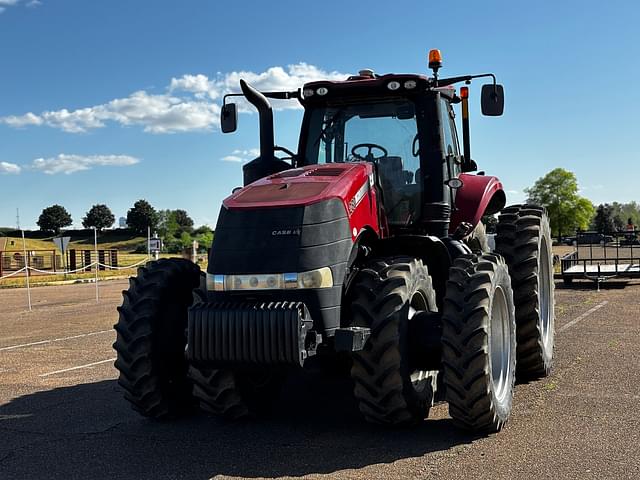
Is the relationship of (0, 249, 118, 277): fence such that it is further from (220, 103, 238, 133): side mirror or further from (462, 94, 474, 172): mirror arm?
(462, 94, 474, 172): mirror arm

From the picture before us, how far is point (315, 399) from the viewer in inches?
270

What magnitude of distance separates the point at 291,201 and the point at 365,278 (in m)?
0.78

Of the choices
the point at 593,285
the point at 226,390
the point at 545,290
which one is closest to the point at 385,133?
the point at 226,390

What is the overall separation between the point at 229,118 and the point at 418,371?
3.14 metres

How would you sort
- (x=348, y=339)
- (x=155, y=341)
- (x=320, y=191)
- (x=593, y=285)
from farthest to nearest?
(x=593, y=285) < (x=155, y=341) < (x=320, y=191) < (x=348, y=339)

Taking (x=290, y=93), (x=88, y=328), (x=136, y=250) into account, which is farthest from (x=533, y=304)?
(x=136, y=250)

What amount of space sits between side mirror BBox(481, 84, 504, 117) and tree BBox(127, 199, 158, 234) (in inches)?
4944

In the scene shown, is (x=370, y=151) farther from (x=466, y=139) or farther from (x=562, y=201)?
(x=562, y=201)

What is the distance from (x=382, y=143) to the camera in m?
6.81

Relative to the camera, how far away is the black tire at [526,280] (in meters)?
7.34

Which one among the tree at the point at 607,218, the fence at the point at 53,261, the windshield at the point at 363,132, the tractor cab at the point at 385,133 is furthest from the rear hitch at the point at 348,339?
the tree at the point at 607,218

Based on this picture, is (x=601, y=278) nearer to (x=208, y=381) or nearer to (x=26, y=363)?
(x=26, y=363)

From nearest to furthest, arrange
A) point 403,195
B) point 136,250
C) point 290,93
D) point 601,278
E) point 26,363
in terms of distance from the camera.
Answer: point 403,195 → point 290,93 → point 26,363 → point 601,278 → point 136,250

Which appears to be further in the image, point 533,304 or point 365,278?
point 533,304
